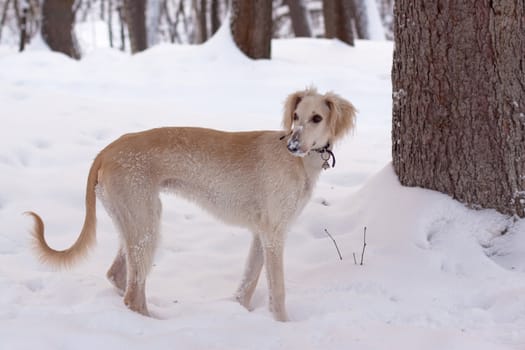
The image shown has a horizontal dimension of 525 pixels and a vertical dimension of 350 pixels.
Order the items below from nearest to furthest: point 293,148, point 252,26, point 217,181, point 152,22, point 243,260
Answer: point 293,148 → point 217,181 → point 243,260 → point 252,26 → point 152,22

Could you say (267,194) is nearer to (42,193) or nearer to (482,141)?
(482,141)

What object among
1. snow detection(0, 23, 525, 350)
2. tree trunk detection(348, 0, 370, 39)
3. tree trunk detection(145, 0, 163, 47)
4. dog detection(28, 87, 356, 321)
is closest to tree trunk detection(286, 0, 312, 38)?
tree trunk detection(348, 0, 370, 39)

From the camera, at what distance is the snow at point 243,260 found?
11.0ft

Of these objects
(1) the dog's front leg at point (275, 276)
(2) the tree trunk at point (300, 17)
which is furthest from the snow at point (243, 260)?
(2) the tree trunk at point (300, 17)

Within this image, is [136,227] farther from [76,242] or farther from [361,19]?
[361,19]

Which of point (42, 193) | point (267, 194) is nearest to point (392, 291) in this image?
point (267, 194)

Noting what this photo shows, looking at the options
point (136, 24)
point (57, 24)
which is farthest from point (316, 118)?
point (136, 24)

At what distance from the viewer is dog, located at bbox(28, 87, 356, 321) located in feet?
12.5

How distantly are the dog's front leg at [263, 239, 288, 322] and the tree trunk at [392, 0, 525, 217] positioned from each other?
1386 millimetres

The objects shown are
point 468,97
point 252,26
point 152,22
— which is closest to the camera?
point 468,97

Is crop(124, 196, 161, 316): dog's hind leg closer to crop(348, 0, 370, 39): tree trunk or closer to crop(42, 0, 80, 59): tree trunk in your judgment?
crop(42, 0, 80, 59): tree trunk

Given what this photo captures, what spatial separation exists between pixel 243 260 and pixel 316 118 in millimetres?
1509

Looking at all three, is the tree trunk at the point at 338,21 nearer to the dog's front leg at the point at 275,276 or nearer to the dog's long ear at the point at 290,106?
the dog's long ear at the point at 290,106

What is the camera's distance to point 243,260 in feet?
16.0
